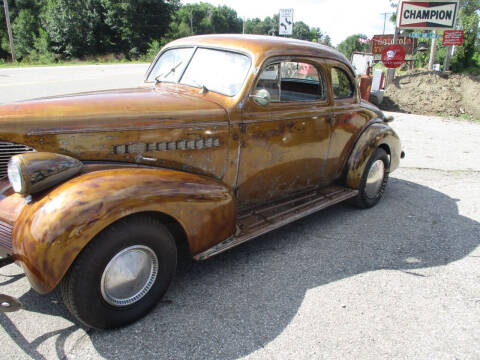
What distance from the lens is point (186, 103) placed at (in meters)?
2.83

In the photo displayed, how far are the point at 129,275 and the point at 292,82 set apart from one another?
2608 mm

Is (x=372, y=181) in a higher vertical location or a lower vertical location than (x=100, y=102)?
lower

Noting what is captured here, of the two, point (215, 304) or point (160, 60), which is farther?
point (160, 60)

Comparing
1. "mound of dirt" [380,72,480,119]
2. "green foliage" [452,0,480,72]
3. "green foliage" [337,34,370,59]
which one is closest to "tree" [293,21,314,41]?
"green foliage" [337,34,370,59]

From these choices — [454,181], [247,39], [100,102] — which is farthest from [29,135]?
[454,181]

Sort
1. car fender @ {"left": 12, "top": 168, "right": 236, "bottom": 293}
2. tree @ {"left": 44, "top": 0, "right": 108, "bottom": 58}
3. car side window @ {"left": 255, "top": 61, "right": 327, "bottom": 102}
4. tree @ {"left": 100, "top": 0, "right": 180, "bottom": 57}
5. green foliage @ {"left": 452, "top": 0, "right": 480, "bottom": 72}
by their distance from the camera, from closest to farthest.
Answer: car fender @ {"left": 12, "top": 168, "right": 236, "bottom": 293}, car side window @ {"left": 255, "top": 61, "right": 327, "bottom": 102}, green foliage @ {"left": 452, "top": 0, "right": 480, "bottom": 72}, tree @ {"left": 44, "top": 0, "right": 108, "bottom": 58}, tree @ {"left": 100, "top": 0, "right": 180, "bottom": 57}

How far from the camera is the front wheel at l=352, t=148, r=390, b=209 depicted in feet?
14.4

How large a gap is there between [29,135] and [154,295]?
1.29 m

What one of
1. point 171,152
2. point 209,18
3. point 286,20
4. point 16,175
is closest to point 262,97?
point 171,152

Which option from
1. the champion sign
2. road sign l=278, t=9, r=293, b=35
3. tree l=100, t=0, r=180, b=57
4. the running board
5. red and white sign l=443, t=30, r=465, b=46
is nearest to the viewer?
the running board

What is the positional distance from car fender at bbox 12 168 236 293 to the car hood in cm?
34

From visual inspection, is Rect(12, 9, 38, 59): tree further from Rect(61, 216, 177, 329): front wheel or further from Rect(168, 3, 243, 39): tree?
Rect(61, 216, 177, 329): front wheel

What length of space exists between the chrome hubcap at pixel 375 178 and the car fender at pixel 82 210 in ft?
8.77

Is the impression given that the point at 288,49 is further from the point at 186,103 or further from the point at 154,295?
the point at 154,295
